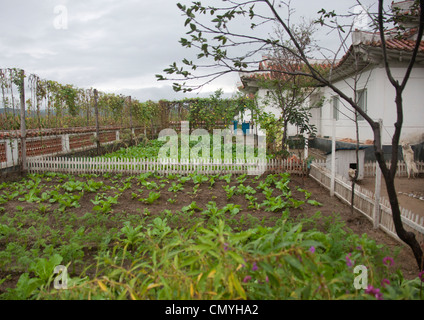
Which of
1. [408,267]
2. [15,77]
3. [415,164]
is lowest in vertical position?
[408,267]

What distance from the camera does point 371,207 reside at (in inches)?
207

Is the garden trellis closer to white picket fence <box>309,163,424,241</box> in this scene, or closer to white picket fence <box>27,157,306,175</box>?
white picket fence <box>27,157,306,175</box>

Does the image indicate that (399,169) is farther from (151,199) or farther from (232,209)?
(151,199)

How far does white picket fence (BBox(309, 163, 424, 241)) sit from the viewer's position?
4.17 m

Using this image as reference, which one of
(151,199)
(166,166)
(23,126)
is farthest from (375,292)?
(23,126)

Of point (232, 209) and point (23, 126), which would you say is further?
point (23, 126)

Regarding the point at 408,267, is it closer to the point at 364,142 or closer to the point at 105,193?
the point at 105,193

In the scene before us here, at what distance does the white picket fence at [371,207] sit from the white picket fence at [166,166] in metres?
1.75

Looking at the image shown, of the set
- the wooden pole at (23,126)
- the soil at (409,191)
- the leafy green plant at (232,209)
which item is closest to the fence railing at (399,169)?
the soil at (409,191)

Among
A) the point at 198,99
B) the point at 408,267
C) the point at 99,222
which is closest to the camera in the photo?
the point at 408,267

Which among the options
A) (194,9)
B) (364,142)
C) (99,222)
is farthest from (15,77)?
(364,142)

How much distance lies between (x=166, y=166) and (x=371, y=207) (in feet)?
20.7
